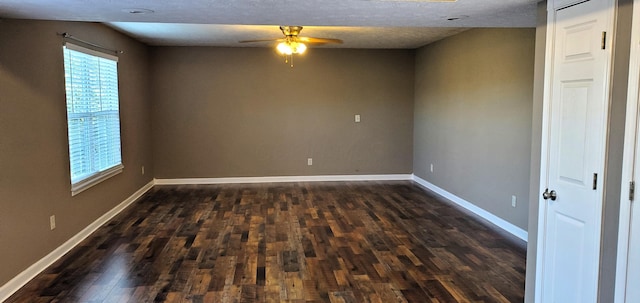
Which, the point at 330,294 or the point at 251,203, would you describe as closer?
the point at 330,294

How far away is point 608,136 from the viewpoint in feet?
6.95

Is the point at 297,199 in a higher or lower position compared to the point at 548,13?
lower

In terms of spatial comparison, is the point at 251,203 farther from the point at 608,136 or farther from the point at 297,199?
the point at 608,136

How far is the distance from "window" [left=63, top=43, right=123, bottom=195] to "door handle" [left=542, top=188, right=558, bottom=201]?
3.96m

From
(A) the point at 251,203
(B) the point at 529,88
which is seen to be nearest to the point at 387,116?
(A) the point at 251,203

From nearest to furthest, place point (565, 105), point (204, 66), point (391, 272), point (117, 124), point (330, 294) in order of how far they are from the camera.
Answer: point (565, 105)
point (330, 294)
point (391, 272)
point (117, 124)
point (204, 66)

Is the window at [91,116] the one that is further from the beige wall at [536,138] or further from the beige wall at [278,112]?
the beige wall at [536,138]

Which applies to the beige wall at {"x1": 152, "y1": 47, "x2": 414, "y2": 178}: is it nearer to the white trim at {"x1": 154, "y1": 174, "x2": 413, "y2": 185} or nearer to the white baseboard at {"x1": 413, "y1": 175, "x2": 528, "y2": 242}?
the white trim at {"x1": 154, "y1": 174, "x2": 413, "y2": 185}

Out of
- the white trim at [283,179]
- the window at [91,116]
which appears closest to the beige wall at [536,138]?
the window at [91,116]

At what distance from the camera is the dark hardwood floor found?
10.4ft

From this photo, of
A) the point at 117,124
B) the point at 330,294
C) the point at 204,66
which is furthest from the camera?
the point at 204,66

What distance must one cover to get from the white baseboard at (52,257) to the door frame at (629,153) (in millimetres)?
3718

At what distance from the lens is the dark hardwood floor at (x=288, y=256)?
3.18m

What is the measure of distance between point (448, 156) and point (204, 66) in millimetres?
4078
